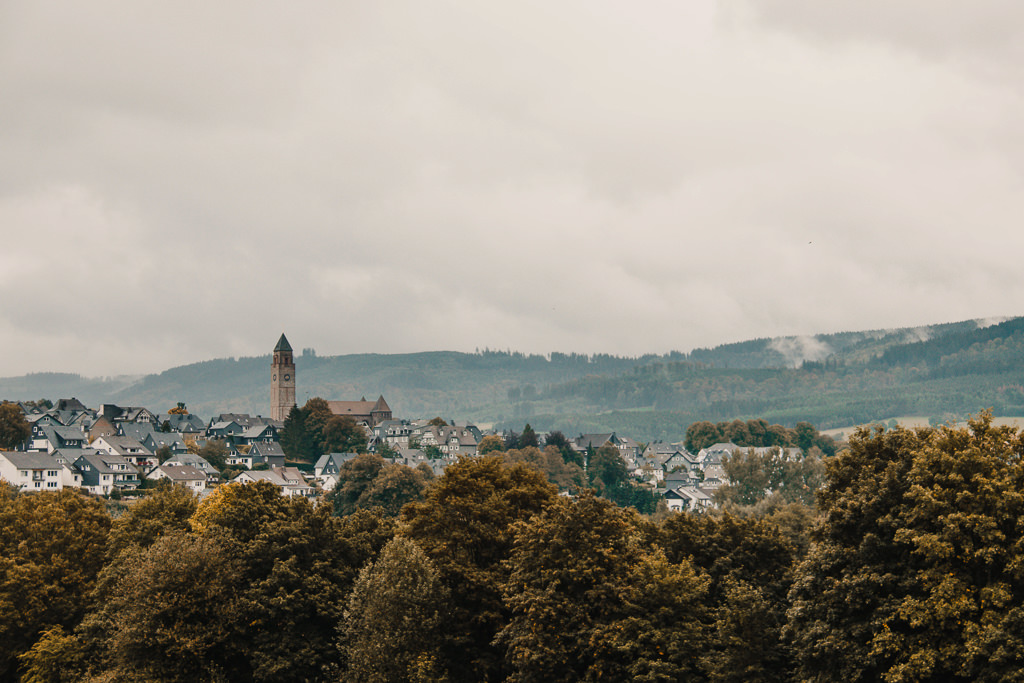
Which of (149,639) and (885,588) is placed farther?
(149,639)

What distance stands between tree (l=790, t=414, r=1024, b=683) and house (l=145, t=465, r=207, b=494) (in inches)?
5003

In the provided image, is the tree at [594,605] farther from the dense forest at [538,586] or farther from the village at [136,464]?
the village at [136,464]

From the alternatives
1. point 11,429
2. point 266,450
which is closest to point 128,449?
point 11,429

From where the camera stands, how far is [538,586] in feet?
155

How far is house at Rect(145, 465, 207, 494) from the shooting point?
495 ft

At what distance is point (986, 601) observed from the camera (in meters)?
33.9

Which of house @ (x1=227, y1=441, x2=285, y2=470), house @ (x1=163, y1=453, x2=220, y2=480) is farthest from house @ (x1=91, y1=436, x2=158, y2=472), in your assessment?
house @ (x1=227, y1=441, x2=285, y2=470)

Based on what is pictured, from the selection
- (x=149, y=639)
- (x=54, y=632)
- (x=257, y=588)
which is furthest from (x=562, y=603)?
(x=54, y=632)

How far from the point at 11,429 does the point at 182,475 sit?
97.4 ft

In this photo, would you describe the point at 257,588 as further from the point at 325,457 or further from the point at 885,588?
the point at 325,457

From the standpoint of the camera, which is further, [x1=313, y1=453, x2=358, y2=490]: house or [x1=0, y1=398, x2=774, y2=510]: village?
[x1=313, y1=453, x2=358, y2=490]: house

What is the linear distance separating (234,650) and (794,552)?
3258 cm

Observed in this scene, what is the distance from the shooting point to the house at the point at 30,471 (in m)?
134

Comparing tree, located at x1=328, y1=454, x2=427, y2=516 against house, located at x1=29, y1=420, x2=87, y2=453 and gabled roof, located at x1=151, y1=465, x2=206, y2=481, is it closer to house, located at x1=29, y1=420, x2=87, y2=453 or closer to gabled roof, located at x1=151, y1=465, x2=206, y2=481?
gabled roof, located at x1=151, y1=465, x2=206, y2=481
